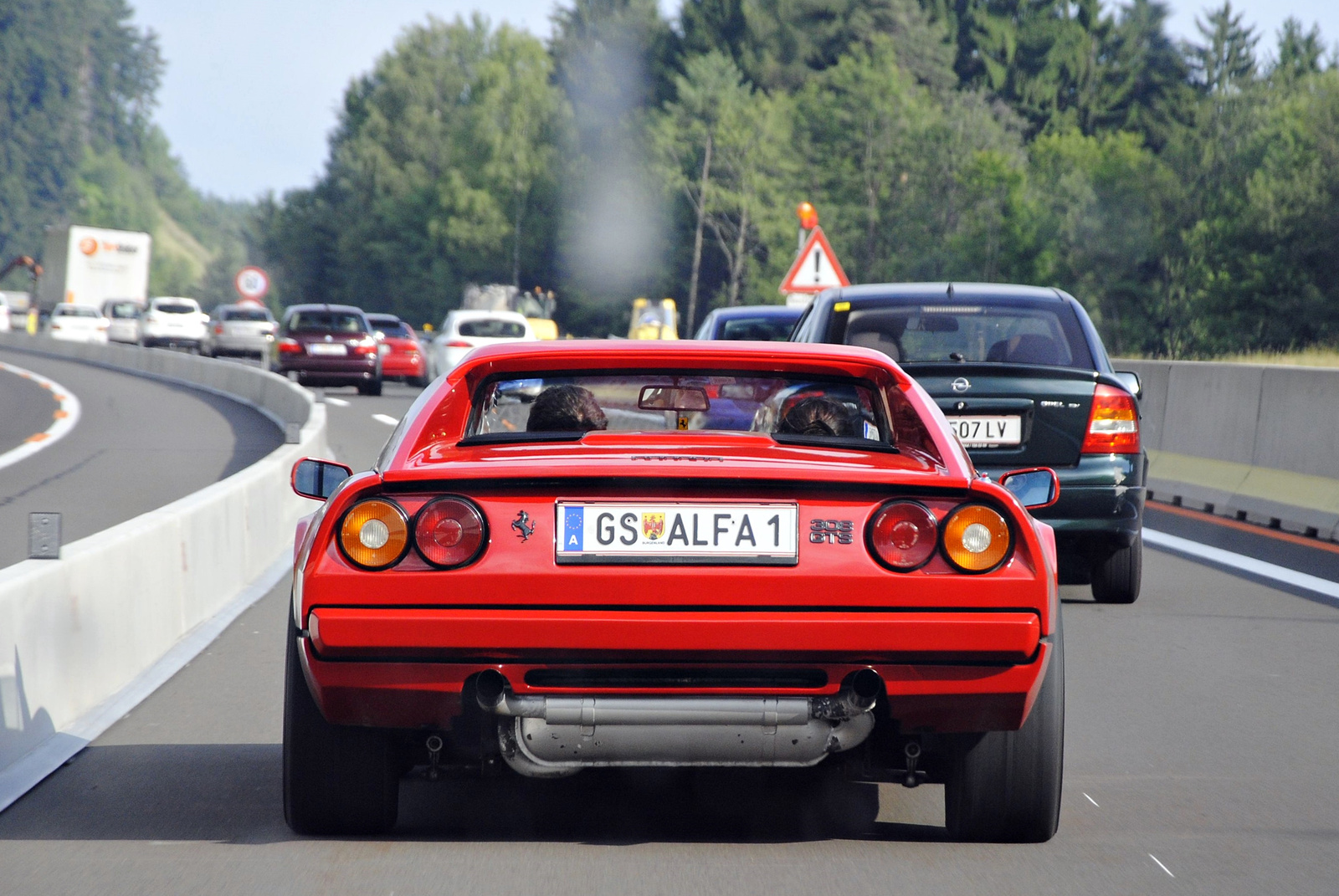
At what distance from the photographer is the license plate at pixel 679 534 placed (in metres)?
4.20

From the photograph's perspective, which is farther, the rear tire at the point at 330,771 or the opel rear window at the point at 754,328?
the opel rear window at the point at 754,328

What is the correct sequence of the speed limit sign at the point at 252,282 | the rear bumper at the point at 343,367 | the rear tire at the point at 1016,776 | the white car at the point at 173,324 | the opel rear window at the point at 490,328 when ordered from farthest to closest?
the white car at the point at 173,324 < the speed limit sign at the point at 252,282 < the rear bumper at the point at 343,367 < the opel rear window at the point at 490,328 < the rear tire at the point at 1016,776

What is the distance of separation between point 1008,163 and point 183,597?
86372 millimetres

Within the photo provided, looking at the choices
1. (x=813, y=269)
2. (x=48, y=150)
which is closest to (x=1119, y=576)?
(x=813, y=269)

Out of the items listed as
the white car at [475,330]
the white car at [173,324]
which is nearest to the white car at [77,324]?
the white car at [173,324]

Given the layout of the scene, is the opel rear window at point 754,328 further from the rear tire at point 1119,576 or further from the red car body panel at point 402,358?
the red car body panel at point 402,358

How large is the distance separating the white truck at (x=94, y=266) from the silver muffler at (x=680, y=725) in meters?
68.4

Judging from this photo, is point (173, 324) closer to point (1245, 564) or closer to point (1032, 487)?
point (1245, 564)

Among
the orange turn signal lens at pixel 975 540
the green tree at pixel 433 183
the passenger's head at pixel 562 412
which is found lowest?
the orange turn signal lens at pixel 975 540

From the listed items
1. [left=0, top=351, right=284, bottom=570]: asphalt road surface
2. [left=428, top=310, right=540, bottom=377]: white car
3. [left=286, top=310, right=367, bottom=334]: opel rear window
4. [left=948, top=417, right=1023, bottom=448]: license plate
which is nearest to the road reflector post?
[left=948, top=417, right=1023, bottom=448]: license plate

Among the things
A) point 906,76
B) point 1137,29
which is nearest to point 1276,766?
point 906,76

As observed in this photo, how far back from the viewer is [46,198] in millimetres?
192250

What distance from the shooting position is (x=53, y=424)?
27062mm

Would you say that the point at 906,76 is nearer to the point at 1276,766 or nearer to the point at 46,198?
the point at 1276,766
